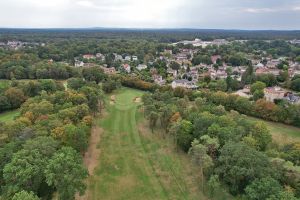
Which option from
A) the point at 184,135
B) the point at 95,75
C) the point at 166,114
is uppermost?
the point at 166,114

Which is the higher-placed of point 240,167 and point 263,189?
point 240,167

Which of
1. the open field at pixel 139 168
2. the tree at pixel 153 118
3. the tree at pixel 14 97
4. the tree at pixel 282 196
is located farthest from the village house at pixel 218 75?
the tree at pixel 282 196

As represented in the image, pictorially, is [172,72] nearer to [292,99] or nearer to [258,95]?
[258,95]

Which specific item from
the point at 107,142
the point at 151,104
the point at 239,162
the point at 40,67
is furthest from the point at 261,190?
the point at 40,67

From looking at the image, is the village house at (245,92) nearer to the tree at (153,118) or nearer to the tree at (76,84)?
the tree at (153,118)

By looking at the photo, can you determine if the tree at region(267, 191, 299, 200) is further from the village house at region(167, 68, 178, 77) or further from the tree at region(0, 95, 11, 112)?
the village house at region(167, 68, 178, 77)

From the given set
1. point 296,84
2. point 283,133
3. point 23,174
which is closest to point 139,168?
point 23,174

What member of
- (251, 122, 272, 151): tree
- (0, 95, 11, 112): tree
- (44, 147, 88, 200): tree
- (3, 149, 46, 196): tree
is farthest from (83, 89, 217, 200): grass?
(0, 95, 11, 112): tree

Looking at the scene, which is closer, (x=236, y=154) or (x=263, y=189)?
(x=263, y=189)
